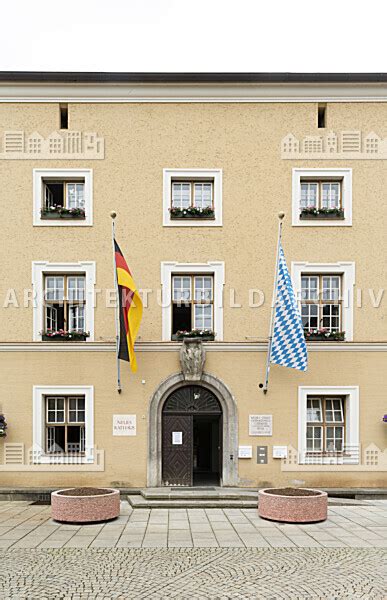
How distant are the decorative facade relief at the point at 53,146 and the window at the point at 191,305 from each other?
454 cm

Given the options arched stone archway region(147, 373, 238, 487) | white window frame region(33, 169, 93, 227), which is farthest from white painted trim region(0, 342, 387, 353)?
white window frame region(33, 169, 93, 227)

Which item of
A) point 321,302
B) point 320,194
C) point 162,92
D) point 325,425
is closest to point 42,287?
point 162,92

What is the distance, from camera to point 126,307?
17.2 metres

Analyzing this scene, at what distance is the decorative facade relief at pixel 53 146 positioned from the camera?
61.5ft

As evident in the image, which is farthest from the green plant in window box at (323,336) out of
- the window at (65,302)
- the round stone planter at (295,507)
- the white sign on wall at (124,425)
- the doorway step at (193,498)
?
the window at (65,302)

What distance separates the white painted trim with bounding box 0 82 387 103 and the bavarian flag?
4.82m

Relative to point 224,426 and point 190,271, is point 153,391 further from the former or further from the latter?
point 190,271

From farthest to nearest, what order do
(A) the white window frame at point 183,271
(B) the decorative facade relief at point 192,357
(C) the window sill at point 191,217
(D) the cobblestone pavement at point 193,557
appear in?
(C) the window sill at point 191,217
(A) the white window frame at point 183,271
(B) the decorative facade relief at point 192,357
(D) the cobblestone pavement at point 193,557

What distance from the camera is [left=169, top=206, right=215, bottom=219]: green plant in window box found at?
18.6m

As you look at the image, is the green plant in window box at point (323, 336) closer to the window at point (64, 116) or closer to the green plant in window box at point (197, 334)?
the green plant in window box at point (197, 334)

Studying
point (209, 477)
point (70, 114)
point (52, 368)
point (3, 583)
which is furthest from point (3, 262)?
point (3, 583)

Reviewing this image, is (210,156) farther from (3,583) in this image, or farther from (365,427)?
(3,583)

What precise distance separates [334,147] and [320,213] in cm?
207

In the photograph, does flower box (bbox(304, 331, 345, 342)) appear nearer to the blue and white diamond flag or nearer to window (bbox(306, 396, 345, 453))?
the blue and white diamond flag
